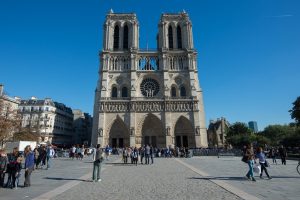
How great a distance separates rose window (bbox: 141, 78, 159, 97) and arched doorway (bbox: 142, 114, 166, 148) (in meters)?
5.01

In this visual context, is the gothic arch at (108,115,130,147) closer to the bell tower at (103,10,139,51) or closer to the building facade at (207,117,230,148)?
the bell tower at (103,10,139,51)

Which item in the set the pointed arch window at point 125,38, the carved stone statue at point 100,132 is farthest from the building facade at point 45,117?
the pointed arch window at point 125,38

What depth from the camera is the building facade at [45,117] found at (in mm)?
51750

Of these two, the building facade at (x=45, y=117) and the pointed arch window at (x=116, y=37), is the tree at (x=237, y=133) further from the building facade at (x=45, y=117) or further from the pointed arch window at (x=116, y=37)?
the building facade at (x=45, y=117)

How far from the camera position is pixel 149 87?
4681 centimetres

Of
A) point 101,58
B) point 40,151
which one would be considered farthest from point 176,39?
point 40,151

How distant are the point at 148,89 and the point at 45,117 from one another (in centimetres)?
2390

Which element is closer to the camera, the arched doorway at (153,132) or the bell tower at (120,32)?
the arched doorway at (153,132)

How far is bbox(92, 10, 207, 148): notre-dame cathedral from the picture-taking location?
42906 millimetres

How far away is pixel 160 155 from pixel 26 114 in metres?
34.2

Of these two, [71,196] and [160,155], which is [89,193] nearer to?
[71,196]

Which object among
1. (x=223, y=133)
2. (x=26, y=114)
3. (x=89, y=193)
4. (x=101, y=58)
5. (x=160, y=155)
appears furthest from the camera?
(x=223, y=133)

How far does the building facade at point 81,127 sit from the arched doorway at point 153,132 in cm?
2883

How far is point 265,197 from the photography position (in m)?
6.50
